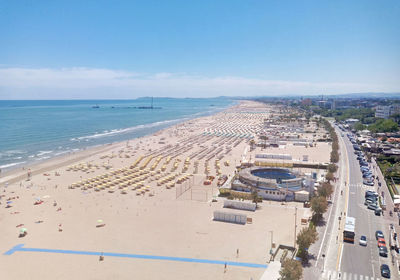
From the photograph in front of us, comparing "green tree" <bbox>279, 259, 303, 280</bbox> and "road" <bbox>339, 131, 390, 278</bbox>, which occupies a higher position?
"green tree" <bbox>279, 259, 303, 280</bbox>

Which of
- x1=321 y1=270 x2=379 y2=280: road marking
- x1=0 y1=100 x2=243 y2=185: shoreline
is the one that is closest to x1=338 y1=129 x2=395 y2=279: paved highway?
x1=321 y1=270 x2=379 y2=280: road marking

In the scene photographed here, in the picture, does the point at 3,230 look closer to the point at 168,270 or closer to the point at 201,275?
the point at 168,270

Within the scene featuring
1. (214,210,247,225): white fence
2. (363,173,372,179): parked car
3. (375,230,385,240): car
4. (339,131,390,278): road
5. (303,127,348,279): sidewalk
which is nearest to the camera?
(303,127,348,279): sidewalk

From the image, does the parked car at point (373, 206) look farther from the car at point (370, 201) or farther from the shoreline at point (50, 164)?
the shoreline at point (50, 164)

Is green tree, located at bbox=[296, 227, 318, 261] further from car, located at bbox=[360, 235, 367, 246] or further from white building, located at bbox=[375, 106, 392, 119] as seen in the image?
white building, located at bbox=[375, 106, 392, 119]

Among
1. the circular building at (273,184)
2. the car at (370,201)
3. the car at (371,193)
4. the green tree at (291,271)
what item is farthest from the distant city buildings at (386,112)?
the green tree at (291,271)

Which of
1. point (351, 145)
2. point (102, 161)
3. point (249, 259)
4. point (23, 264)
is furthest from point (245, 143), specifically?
point (23, 264)

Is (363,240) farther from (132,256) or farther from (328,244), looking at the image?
(132,256)

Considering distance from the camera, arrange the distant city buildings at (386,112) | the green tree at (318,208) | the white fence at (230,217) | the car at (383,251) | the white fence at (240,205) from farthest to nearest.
Result: the distant city buildings at (386,112) < the white fence at (240,205) < the white fence at (230,217) < the green tree at (318,208) < the car at (383,251)
